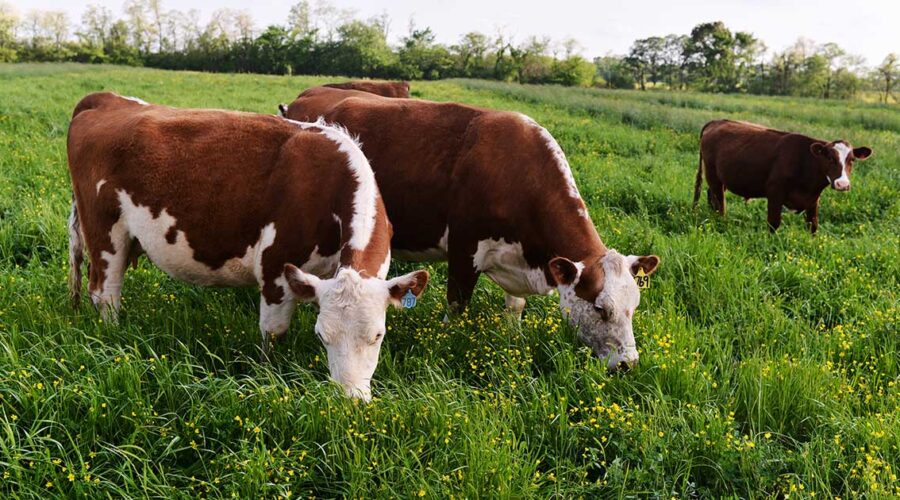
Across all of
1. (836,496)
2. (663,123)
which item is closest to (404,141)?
(836,496)

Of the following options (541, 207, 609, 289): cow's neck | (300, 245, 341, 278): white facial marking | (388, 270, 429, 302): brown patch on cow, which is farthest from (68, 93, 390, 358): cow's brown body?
(541, 207, 609, 289): cow's neck

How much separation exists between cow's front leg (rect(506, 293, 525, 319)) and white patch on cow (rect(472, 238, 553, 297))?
151 millimetres

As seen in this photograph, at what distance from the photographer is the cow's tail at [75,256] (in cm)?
544

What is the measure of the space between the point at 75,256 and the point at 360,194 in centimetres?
300

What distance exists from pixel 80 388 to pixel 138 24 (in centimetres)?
11406

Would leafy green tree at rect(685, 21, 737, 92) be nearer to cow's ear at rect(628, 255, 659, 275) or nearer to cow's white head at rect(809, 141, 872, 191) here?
cow's white head at rect(809, 141, 872, 191)

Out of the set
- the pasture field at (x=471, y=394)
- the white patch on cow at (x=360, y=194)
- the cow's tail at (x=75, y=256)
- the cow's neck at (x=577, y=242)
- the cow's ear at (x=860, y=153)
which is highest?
the cow's ear at (x=860, y=153)

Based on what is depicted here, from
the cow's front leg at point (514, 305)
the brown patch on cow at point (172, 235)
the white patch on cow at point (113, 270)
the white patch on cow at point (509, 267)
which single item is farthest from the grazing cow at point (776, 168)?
the white patch on cow at point (113, 270)

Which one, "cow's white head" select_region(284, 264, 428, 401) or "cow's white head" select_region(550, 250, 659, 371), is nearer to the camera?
"cow's white head" select_region(284, 264, 428, 401)

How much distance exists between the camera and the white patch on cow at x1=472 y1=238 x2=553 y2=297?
16.9ft

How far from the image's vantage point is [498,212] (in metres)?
5.10

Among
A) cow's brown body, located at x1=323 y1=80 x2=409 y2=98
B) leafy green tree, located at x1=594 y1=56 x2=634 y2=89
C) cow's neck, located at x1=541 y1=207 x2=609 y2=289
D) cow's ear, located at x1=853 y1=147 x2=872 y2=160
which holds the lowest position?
cow's neck, located at x1=541 y1=207 x2=609 y2=289

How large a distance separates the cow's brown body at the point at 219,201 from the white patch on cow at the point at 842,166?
7.22 metres

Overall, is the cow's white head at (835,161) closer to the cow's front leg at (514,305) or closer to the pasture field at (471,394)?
the pasture field at (471,394)
